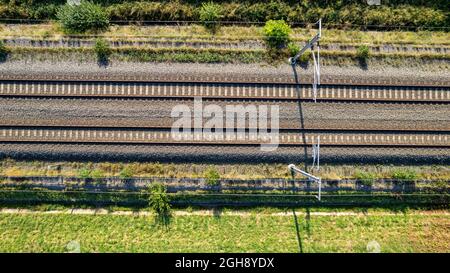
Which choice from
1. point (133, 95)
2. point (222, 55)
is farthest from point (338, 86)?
point (133, 95)

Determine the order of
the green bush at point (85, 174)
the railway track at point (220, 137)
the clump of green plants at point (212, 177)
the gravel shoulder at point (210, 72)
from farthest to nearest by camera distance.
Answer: the gravel shoulder at point (210, 72) < the railway track at point (220, 137) < the clump of green plants at point (212, 177) < the green bush at point (85, 174)

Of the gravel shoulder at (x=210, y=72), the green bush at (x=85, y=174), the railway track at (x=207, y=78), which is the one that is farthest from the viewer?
the gravel shoulder at (x=210, y=72)

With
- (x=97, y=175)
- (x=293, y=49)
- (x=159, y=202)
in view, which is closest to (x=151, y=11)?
(x=293, y=49)

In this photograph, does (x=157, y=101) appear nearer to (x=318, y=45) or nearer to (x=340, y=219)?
(x=318, y=45)

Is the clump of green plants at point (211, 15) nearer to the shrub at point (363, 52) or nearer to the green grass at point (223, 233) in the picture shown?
the shrub at point (363, 52)

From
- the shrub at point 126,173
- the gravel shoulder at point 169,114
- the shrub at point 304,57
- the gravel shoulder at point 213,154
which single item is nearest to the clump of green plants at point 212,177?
the gravel shoulder at point 213,154

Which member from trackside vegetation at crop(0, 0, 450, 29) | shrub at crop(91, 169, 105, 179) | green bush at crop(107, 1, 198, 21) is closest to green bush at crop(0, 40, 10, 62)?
trackside vegetation at crop(0, 0, 450, 29)
